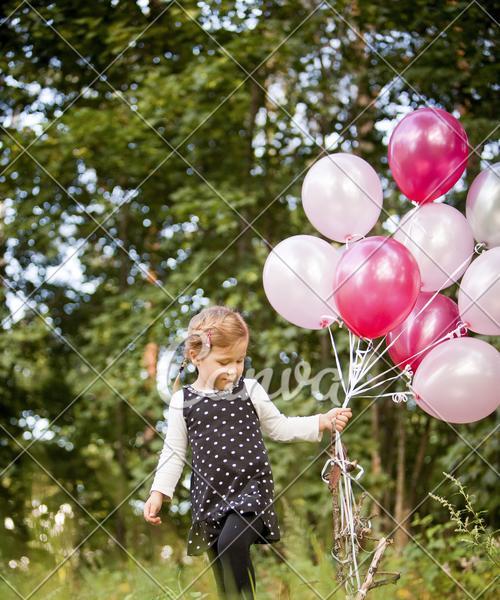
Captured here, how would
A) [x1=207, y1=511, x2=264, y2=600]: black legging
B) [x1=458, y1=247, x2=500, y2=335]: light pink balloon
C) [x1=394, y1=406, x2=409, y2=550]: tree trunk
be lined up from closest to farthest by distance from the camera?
[x1=207, y1=511, x2=264, y2=600]: black legging < [x1=458, y1=247, x2=500, y2=335]: light pink balloon < [x1=394, y1=406, x2=409, y2=550]: tree trunk

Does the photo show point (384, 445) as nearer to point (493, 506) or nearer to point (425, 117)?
point (493, 506)

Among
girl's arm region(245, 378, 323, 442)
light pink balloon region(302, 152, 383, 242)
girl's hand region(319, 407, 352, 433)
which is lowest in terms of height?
girl's arm region(245, 378, 323, 442)

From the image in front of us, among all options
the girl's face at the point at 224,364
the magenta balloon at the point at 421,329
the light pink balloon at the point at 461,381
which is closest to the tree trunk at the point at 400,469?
the magenta balloon at the point at 421,329

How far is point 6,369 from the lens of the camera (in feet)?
16.8

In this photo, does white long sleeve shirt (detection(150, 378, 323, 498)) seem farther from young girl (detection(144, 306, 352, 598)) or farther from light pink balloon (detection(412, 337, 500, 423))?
light pink balloon (detection(412, 337, 500, 423))

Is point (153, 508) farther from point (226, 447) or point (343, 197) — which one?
point (343, 197)

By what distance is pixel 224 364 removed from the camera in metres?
1.98

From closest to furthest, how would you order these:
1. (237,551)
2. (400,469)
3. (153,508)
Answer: (237,551) → (153,508) → (400,469)

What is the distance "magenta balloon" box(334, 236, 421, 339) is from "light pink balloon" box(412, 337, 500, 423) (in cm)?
17

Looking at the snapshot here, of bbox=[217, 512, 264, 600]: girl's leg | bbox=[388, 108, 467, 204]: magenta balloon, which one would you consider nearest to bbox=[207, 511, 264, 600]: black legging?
bbox=[217, 512, 264, 600]: girl's leg

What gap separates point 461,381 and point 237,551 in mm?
748

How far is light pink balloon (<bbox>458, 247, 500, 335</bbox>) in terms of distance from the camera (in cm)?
217

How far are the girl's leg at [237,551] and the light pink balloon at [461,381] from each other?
0.60m

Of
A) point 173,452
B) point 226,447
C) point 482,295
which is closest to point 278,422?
point 226,447
